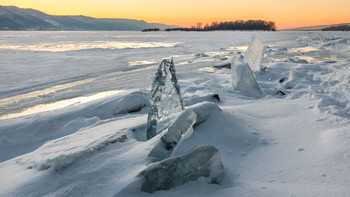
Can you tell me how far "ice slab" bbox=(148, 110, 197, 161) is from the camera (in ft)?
4.65

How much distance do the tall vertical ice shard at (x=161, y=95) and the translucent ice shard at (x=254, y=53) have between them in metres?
3.13

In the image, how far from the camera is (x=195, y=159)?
129cm

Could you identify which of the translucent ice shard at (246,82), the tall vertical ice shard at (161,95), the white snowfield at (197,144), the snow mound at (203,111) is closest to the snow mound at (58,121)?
the white snowfield at (197,144)

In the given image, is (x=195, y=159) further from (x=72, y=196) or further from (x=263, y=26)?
(x=263, y=26)

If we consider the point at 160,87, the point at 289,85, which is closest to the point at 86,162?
the point at 160,87

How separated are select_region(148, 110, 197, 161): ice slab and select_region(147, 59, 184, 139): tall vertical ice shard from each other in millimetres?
362

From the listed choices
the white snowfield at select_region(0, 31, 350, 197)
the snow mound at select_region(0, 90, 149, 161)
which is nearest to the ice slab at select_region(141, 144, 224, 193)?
the white snowfield at select_region(0, 31, 350, 197)

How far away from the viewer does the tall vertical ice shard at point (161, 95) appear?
1.89 meters

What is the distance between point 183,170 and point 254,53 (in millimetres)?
4155

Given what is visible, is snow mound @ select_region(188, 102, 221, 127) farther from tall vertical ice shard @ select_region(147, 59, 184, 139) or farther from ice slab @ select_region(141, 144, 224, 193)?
ice slab @ select_region(141, 144, 224, 193)

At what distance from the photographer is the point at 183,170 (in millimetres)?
1258

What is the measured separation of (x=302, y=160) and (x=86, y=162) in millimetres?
1339

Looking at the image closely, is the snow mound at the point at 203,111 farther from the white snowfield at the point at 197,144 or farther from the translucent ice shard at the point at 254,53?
the translucent ice shard at the point at 254,53

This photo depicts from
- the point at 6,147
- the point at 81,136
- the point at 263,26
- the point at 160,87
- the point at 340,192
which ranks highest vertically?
the point at 263,26
